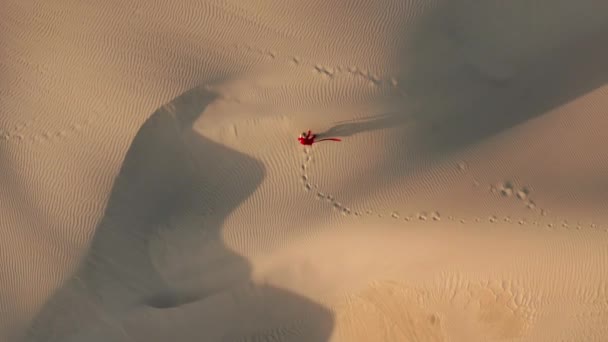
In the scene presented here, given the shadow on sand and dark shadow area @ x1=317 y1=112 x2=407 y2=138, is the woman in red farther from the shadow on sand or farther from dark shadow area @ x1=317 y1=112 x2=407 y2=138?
the shadow on sand

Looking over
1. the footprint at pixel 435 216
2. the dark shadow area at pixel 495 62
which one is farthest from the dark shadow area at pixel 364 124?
the footprint at pixel 435 216

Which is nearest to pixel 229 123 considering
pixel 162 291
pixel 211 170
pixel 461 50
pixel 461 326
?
pixel 211 170

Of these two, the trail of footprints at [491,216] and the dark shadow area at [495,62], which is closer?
the dark shadow area at [495,62]

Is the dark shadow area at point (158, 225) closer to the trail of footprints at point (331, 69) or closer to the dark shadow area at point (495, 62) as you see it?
the trail of footprints at point (331, 69)

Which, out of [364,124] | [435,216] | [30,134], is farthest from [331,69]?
[30,134]

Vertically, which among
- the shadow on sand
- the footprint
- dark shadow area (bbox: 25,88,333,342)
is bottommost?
dark shadow area (bbox: 25,88,333,342)

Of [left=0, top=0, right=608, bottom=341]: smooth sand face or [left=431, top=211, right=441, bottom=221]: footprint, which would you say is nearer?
[left=0, top=0, right=608, bottom=341]: smooth sand face

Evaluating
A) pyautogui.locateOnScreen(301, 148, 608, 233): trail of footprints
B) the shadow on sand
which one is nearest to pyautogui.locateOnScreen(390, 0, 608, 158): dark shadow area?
the shadow on sand
